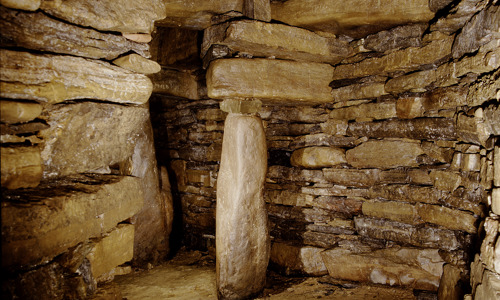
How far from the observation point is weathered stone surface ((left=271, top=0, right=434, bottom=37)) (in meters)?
2.71

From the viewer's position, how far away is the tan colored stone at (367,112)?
122 inches

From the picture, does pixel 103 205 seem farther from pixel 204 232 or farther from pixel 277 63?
pixel 204 232

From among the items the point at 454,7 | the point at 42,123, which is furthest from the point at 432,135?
the point at 42,123

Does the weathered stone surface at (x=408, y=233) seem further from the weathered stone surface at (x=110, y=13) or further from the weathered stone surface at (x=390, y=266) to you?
the weathered stone surface at (x=110, y=13)

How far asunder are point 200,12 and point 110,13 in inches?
55.9

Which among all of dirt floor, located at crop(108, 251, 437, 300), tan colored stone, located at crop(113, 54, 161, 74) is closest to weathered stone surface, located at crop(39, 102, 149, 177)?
tan colored stone, located at crop(113, 54, 161, 74)

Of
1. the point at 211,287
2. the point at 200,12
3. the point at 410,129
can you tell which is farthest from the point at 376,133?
the point at 211,287

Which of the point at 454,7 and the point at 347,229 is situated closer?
the point at 454,7

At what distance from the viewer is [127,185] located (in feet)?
5.78

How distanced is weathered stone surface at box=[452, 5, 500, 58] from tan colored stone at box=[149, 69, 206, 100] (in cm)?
289

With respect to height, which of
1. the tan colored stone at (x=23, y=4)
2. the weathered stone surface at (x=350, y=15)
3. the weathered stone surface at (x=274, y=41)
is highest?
the weathered stone surface at (x=350, y=15)

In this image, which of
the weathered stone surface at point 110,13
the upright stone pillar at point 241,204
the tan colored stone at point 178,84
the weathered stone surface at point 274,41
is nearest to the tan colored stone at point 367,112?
the weathered stone surface at point 274,41

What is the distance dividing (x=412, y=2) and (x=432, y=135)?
115cm

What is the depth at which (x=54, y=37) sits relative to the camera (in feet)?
4.51
